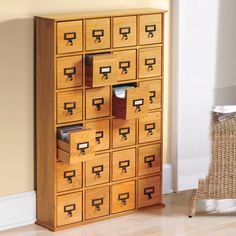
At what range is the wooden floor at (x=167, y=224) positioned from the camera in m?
4.70

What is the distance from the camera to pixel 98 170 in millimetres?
4836

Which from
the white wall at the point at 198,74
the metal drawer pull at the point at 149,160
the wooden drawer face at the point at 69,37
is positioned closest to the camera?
the wooden drawer face at the point at 69,37

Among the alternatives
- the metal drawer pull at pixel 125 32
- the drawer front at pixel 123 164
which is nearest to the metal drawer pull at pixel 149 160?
the drawer front at pixel 123 164

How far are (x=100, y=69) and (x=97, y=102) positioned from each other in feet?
0.72

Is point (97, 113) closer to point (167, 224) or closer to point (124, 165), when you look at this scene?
point (124, 165)

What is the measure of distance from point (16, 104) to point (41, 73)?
0.23 m

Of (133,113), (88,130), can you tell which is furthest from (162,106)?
(88,130)

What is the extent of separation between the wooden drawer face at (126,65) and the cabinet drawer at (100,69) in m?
0.10

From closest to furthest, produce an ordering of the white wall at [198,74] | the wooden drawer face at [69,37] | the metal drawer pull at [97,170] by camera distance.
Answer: the wooden drawer face at [69,37]
the metal drawer pull at [97,170]
the white wall at [198,74]

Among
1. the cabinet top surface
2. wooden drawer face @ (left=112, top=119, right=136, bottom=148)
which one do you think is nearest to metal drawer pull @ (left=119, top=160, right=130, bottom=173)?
wooden drawer face @ (left=112, top=119, right=136, bottom=148)

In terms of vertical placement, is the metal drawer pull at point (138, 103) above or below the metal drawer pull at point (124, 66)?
below

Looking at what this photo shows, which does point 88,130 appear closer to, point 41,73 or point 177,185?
point 41,73

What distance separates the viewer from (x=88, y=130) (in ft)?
15.1

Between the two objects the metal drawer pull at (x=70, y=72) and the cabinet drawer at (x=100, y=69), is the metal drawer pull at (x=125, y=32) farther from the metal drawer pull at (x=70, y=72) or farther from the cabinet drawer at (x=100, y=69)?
the metal drawer pull at (x=70, y=72)
